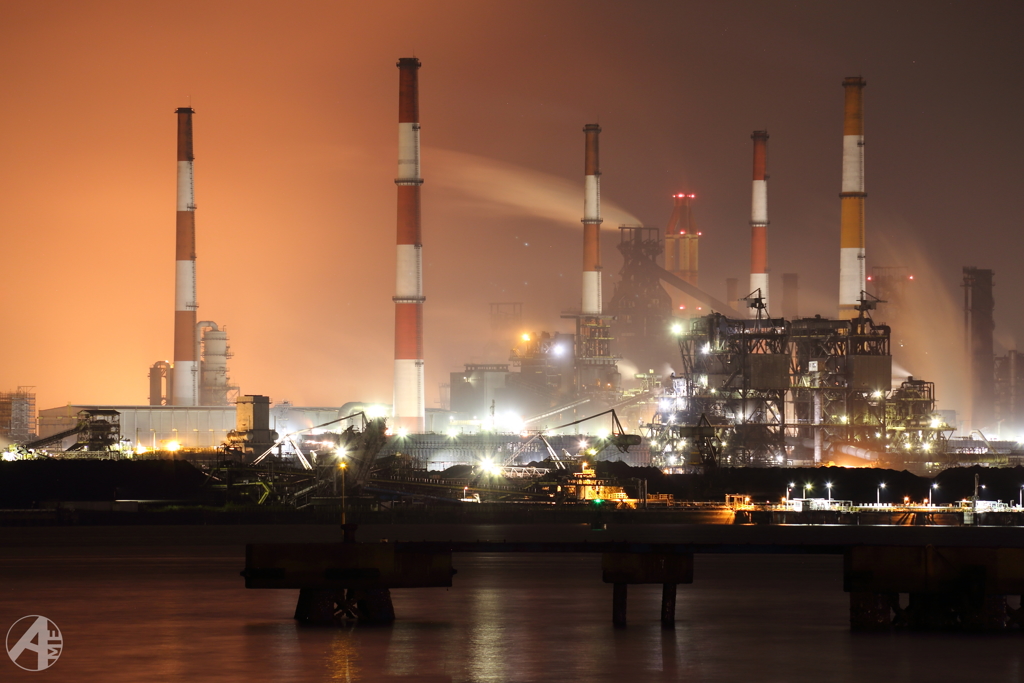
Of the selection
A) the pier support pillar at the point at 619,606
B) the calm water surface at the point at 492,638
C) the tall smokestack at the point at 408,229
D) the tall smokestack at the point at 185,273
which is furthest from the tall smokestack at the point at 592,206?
the pier support pillar at the point at 619,606

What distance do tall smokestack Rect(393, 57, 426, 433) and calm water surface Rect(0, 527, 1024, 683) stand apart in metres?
→ 50.6

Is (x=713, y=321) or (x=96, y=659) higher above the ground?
(x=713, y=321)

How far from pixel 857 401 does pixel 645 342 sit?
37.3 metres

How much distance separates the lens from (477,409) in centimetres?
11625

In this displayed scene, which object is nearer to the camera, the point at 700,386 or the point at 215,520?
the point at 215,520

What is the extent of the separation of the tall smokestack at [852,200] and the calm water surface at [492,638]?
68836 millimetres

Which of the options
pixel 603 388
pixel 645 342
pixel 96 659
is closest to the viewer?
pixel 96 659

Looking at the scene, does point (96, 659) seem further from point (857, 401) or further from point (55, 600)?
point (857, 401)

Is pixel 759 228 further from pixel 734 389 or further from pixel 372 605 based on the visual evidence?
pixel 372 605

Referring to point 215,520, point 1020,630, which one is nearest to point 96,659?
point 1020,630

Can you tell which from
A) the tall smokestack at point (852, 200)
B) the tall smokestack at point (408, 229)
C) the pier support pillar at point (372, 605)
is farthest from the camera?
the tall smokestack at point (852, 200)

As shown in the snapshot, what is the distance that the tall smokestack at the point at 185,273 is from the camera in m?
88.0

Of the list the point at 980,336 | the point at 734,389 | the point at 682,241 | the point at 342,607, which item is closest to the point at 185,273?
the point at 734,389

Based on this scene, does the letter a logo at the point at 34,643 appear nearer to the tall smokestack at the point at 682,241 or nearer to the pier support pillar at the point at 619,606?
the pier support pillar at the point at 619,606
